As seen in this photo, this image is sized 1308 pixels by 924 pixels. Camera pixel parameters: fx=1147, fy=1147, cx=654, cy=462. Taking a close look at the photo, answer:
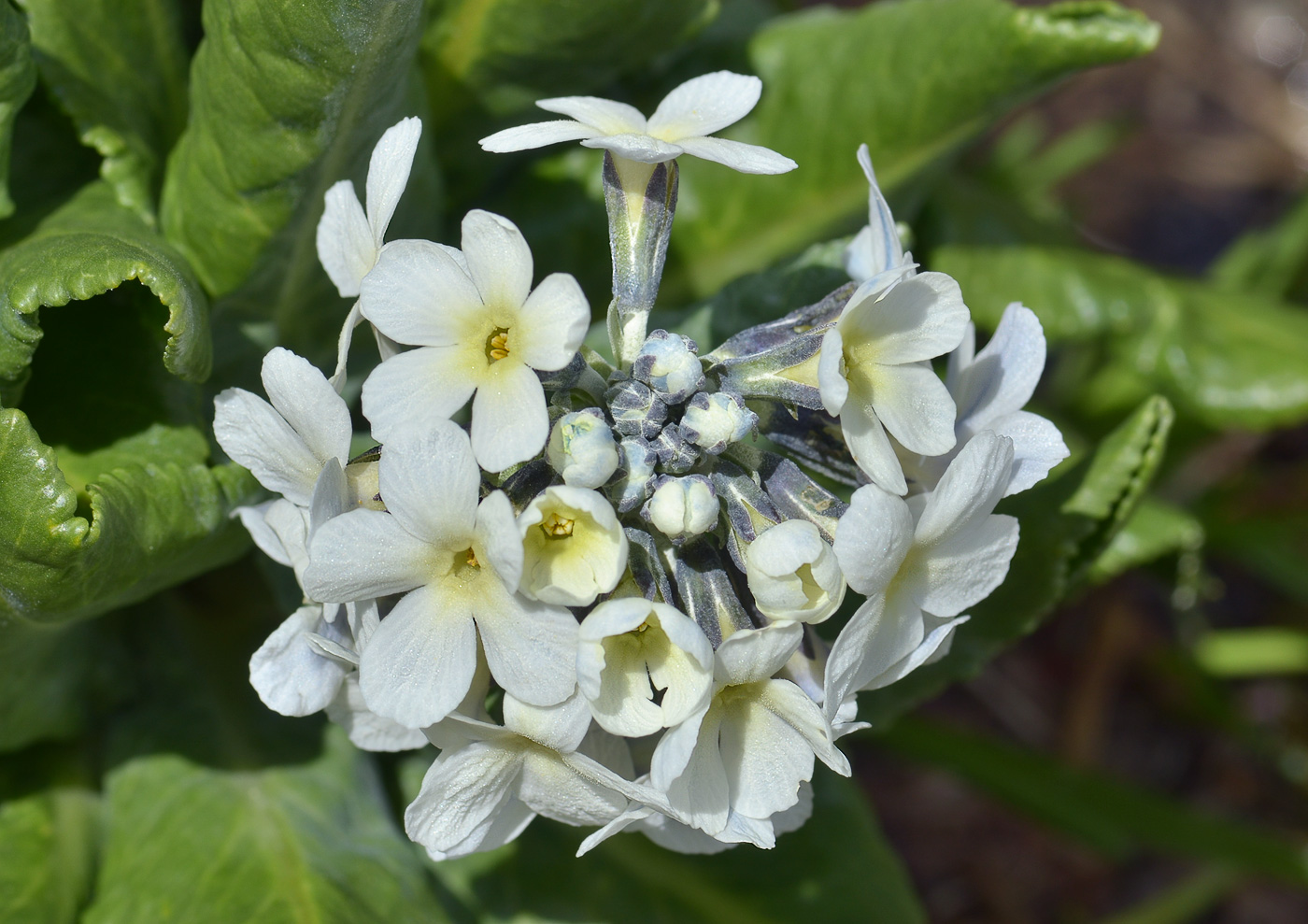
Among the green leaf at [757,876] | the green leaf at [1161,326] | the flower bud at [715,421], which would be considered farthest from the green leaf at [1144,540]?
the flower bud at [715,421]

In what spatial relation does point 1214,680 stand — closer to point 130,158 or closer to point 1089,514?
point 1089,514

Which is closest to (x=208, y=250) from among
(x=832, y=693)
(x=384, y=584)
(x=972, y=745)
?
(x=384, y=584)

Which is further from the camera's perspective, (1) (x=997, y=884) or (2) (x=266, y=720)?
(1) (x=997, y=884)

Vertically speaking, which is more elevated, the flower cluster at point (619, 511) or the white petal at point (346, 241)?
the white petal at point (346, 241)

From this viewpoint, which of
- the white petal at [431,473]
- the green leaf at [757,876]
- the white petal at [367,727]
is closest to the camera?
the white petal at [431,473]

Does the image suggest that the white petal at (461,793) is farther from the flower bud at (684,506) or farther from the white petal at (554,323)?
the white petal at (554,323)

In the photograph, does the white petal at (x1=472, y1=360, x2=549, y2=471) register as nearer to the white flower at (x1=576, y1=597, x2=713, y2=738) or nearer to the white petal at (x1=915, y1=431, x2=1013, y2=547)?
the white flower at (x1=576, y1=597, x2=713, y2=738)

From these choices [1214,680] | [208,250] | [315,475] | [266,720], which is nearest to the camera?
[315,475]
